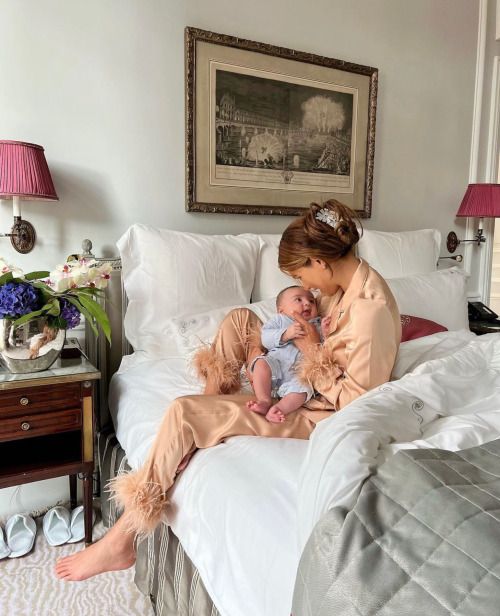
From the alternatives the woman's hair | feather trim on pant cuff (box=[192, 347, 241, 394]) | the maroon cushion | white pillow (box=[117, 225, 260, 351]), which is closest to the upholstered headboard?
white pillow (box=[117, 225, 260, 351])

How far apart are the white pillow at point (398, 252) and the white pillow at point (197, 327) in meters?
0.80

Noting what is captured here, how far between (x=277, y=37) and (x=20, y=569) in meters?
2.43

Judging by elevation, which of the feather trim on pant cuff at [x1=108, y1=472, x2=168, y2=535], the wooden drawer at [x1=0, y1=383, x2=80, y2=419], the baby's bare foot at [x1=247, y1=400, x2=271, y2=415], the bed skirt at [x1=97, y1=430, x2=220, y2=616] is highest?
the baby's bare foot at [x1=247, y1=400, x2=271, y2=415]

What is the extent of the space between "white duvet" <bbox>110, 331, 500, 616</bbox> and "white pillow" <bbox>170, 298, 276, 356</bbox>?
1.36 ft

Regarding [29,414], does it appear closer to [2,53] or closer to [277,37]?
[2,53]

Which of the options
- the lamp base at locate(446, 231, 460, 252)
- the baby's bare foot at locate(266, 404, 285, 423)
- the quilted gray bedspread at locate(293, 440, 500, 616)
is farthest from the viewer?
the lamp base at locate(446, 231, 460, 252)

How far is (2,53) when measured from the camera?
185cm

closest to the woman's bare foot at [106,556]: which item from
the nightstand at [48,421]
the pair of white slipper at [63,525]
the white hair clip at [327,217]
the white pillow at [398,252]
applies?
the nightstand at [48,421]

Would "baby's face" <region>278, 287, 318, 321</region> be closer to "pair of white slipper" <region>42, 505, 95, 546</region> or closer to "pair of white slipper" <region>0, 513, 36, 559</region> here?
"pair of white slipper" <region>42, 505, 95, 546</region>

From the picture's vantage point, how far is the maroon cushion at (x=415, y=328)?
72.7 inches

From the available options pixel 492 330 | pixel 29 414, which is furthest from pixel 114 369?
pixel 492 330

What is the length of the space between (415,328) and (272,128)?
46.3 inches

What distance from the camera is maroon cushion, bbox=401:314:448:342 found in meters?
1.85

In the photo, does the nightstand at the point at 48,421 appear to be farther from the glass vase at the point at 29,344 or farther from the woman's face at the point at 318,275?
the woman's face at the point at 318,275
